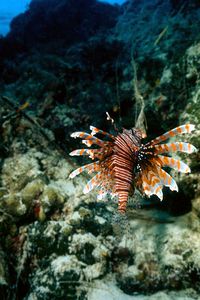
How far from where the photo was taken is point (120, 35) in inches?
418

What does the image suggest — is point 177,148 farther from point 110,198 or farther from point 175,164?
point 110,198

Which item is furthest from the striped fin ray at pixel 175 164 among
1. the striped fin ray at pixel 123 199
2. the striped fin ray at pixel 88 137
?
the striped fin ray at pixel 88 137

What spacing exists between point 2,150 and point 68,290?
235 centimetres

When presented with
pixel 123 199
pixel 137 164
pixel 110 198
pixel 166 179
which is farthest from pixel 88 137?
pixel 110 198

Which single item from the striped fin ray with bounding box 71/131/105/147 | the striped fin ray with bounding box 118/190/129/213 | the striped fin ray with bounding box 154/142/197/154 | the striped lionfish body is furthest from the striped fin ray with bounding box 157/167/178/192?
the striped fin ray with bounding box 71/131/105/147

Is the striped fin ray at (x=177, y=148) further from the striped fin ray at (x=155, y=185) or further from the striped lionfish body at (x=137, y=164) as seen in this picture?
the striped fin ray at (x=155, y=185)

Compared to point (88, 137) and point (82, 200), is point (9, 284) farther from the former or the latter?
point (88, 137)

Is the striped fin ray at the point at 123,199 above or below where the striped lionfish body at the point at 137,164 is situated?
below

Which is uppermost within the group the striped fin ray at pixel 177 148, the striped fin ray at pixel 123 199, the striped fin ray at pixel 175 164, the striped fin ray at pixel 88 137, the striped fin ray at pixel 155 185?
the striped fin ray at pixel 88 137

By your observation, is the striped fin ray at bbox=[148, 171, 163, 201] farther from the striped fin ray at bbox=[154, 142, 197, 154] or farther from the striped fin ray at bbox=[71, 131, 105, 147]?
the striped fin ray at bbox=[71, 131, 105, 147]

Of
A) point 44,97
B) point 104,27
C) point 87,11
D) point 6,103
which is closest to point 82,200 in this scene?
point 6,103

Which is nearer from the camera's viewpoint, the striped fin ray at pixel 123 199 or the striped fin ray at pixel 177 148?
the striped fin ray at pixel 177 148

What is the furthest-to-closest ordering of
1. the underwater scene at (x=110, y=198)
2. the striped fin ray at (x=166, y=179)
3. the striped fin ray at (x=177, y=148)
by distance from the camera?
the underwater scene at (x=110, y=198) → the striped fin ray at (x=166, y=179) → the striped fin ray at (x=177, y=148)

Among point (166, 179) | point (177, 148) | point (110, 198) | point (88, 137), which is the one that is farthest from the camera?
point (110, 198)
